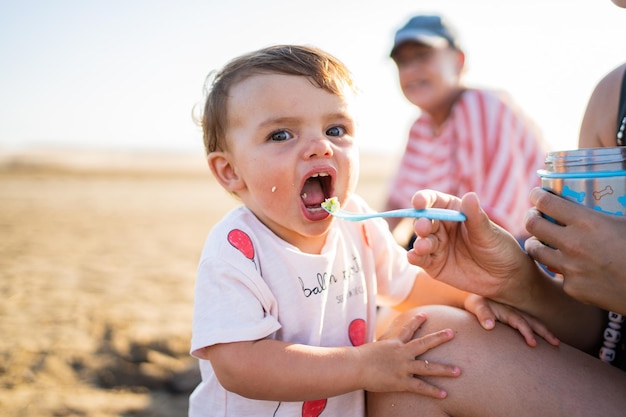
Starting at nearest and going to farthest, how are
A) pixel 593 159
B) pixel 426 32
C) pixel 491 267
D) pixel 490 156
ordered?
pixel 593 159
pixel 491 267
pixel 490 156
pixel 426 32

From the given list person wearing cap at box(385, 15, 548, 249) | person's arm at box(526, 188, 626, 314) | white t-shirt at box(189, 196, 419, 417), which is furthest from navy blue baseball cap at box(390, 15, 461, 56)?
person's arm at box(526, 188, 626, 314)

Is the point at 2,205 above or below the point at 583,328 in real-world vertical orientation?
below

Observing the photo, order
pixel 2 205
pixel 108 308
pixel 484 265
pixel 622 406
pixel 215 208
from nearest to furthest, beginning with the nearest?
Result: 1. pixel 622 406
2. pixel 484 265
3. pixel 108 308
4. pixel 2 205
5. pixel 215 208

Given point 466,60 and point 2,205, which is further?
point 2,205

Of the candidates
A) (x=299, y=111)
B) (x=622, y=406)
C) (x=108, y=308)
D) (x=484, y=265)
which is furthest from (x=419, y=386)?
(x=108, y=308)

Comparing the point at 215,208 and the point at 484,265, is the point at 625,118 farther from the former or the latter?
the point at 215,208

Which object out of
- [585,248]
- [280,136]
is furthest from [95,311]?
[585,248]

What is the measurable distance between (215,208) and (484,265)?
8.73 metres

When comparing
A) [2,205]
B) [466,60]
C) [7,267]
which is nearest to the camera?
[466,60]

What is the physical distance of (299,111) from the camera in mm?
1514

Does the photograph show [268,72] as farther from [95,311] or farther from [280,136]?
[95,311]

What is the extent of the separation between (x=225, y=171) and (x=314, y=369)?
2.15 ft

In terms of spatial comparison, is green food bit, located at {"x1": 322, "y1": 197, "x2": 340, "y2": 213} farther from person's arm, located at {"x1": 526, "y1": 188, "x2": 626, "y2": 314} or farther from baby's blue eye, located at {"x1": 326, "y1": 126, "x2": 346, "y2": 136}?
person's arm, located at {"x1": 526, "y1": 188, "x2": 626, "y2": 314}

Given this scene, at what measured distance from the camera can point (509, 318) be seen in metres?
1.53
